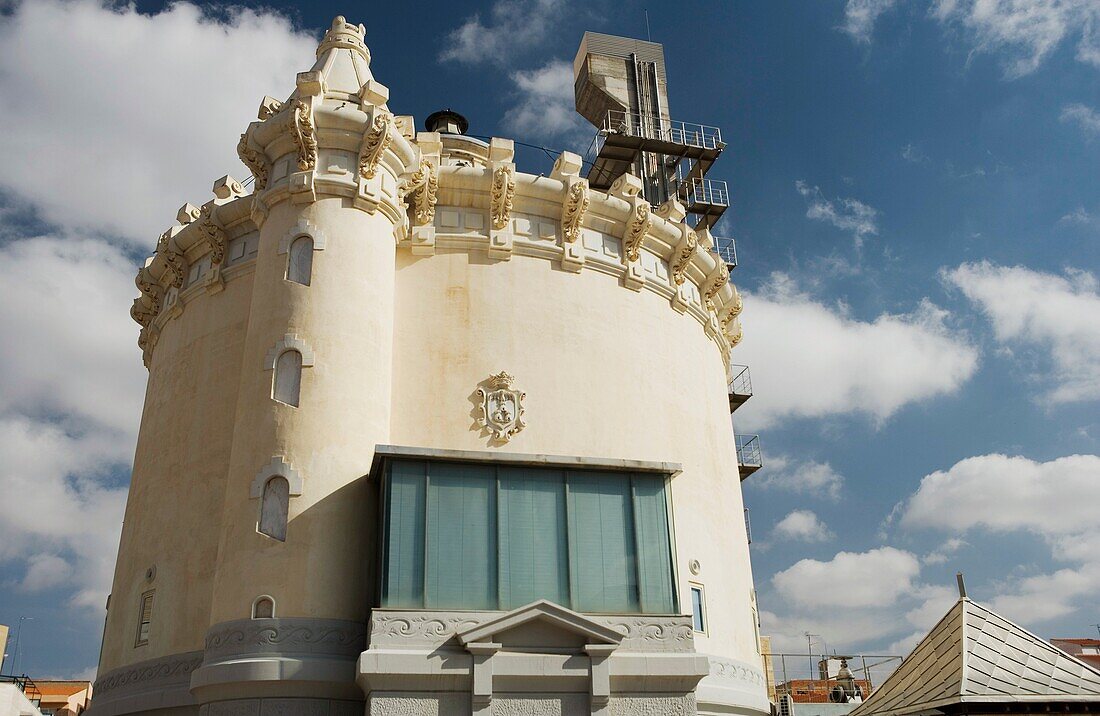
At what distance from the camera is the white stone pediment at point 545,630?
18500 millimetres

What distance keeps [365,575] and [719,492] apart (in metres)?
12.0

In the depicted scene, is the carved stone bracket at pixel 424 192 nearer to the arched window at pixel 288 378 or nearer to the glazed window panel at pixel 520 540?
the arched window at pixel 288 378

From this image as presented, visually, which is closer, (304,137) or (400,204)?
(304,137)

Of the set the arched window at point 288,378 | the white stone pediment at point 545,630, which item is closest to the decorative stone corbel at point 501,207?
the arched window at point 288,378

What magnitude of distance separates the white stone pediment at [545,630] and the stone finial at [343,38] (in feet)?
58.0

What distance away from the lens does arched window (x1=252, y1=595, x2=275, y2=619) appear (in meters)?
19.5

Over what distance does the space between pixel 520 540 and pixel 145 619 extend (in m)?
10.3

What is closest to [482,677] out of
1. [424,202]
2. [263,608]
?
[263,608]

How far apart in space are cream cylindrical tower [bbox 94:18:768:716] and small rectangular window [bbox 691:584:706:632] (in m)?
0.06

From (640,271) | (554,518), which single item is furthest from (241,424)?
(640,271)

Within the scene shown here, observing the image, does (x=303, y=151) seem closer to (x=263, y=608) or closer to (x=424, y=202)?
(x=424, y=202)

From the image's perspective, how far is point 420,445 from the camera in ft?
78.1

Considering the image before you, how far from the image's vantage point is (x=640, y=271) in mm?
28641

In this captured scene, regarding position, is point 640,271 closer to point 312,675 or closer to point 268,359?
point 268,359
